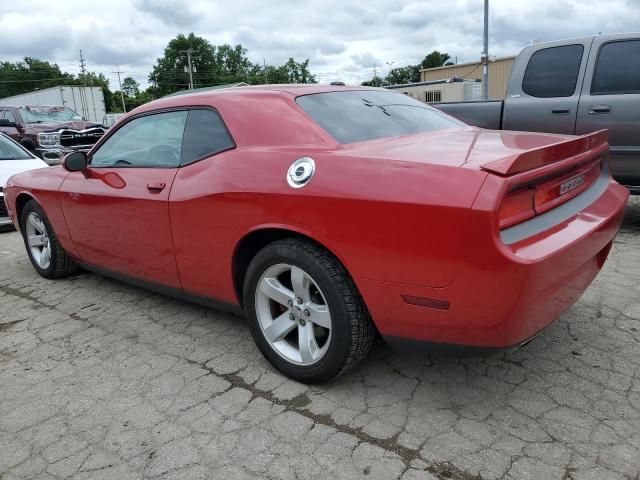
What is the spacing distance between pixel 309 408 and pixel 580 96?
4.31 meters

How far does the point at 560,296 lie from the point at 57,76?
11525 centimetres

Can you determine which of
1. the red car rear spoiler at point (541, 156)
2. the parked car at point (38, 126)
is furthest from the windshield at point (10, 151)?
the red car rear spoiler at point (541, 156)

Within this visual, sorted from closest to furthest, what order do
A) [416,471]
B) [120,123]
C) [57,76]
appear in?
[416,471]
[120,123]
[57,76]

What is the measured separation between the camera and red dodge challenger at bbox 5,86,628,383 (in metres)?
2.02

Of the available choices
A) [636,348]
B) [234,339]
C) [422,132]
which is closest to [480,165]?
[422,132]

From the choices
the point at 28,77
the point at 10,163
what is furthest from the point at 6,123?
the point at 28,77

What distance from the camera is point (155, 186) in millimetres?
3129

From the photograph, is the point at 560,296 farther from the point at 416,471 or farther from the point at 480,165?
the point at 416,471

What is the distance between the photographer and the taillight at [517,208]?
201 cm

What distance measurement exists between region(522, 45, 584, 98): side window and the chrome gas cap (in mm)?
3918

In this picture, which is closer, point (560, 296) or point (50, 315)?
point (560, 296)

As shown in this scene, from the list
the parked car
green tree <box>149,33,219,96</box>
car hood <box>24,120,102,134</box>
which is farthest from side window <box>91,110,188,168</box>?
green tree <box>149,33,219,96</box>

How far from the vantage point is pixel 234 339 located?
3.29 meters

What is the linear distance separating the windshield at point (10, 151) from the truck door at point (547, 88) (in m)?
6.71
